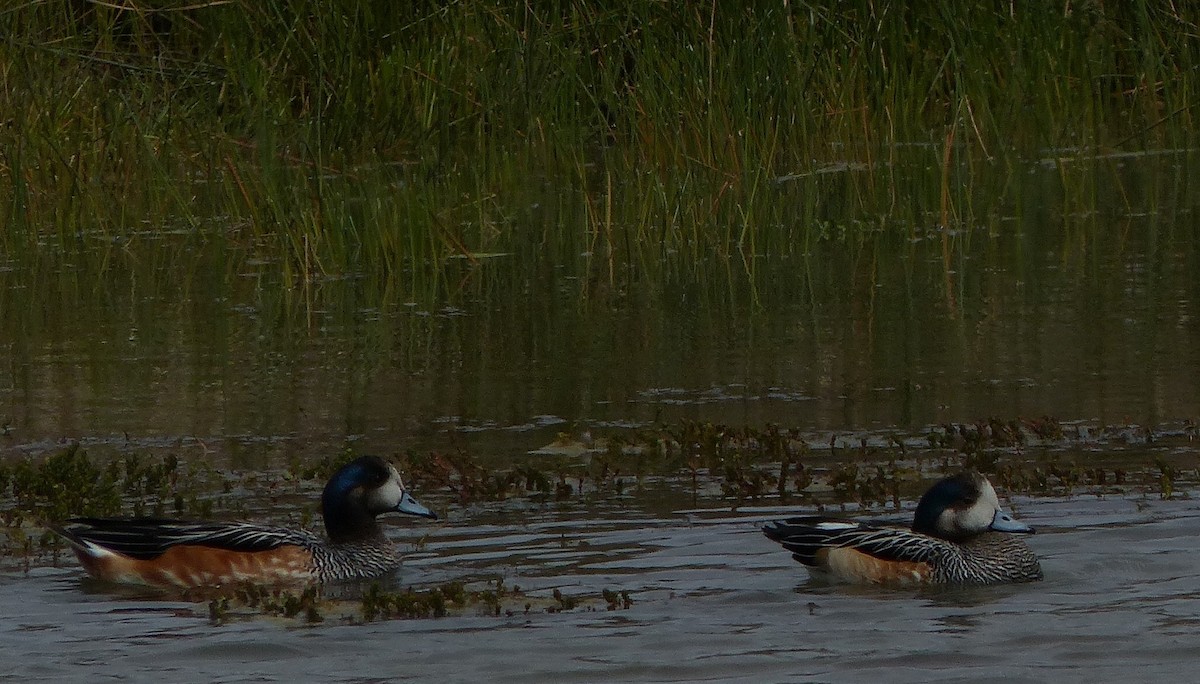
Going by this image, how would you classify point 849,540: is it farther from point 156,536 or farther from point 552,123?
point 552,123

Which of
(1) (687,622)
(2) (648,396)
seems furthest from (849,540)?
(2) (648,396)

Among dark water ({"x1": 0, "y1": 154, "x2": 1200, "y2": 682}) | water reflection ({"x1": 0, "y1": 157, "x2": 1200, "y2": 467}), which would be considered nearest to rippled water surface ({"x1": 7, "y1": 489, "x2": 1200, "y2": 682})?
dark water ({"x1": 0, "y1": 154, "x2": 1200, "y2": 682})

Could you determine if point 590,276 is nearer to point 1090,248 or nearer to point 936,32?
point 1090,248

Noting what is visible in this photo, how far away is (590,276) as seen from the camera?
13.3m

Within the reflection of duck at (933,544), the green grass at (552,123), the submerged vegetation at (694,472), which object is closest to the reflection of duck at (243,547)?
the submerged vegetation at (694,472)

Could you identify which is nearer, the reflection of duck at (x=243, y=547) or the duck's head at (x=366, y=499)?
the reflection of duck at (x=243, y=547)

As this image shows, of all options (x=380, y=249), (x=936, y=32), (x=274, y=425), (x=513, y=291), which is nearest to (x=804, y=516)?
(x=274, y=425)

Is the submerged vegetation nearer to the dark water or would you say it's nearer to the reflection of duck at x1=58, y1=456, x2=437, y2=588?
the dark water

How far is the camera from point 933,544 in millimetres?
7773

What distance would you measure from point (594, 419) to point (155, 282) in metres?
4.54

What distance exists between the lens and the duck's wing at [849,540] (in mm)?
7539

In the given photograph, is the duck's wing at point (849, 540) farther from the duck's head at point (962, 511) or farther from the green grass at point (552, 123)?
the green grass at point (552, 123)

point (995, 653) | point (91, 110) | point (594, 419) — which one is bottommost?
point (995, 653)

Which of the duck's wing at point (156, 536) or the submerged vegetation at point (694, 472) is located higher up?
the submerged vegetation at point (694, 472)
